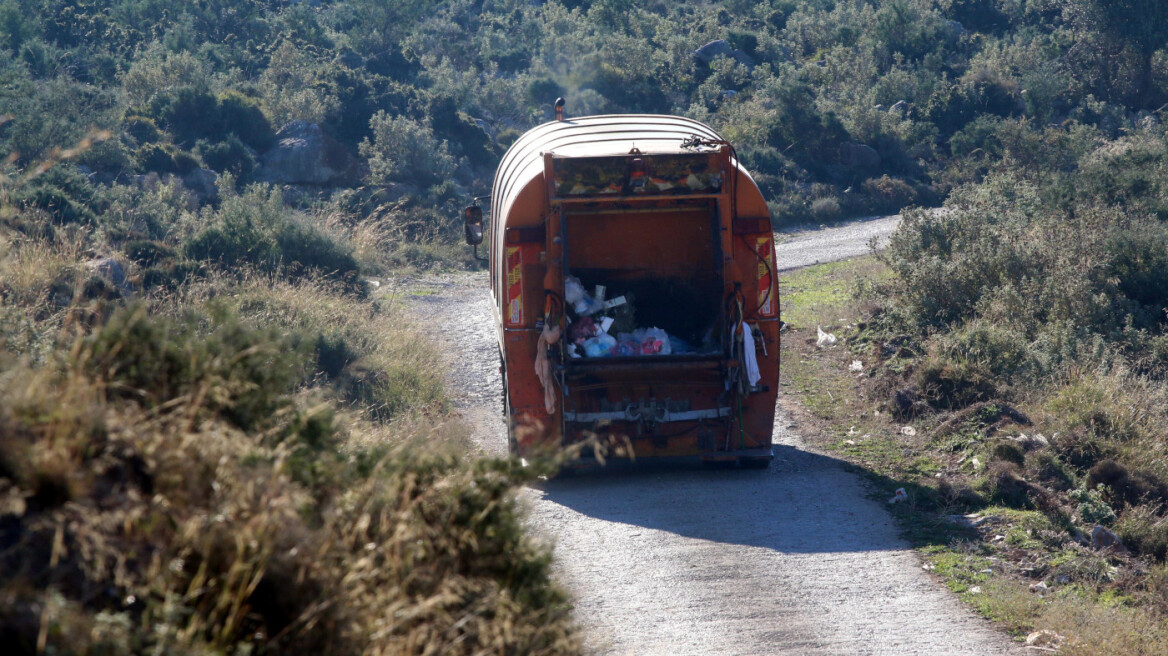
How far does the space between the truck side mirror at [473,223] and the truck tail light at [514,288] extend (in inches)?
79.9

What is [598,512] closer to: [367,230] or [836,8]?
[367,230]

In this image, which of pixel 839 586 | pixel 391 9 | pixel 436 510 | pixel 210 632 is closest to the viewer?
pixel 210 632

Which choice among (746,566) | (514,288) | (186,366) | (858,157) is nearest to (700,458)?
(746,566)

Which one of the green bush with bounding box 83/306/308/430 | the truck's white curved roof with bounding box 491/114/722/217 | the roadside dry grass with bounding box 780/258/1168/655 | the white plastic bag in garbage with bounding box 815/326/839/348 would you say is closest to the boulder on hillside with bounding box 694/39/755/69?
the white plastic bag in garbage with bounding box 815/326/839/348

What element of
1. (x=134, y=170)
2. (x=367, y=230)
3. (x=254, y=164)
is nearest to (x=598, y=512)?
(x=367, y=230)

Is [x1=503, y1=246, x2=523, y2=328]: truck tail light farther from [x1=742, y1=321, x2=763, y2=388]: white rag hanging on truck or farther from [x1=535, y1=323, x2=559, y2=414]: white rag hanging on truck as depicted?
[x1=742, y1=321, x2=763, y2=388]: white rag hanging on truck

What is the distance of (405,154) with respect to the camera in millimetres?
22516

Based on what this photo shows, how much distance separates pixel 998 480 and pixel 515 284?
3901 mm

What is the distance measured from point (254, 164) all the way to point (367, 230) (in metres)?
4.99

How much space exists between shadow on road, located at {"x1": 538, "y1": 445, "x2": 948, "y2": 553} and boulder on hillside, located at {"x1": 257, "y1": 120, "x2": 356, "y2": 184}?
15520 mm

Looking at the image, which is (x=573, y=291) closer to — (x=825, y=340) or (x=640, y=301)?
(x=640, y=301)

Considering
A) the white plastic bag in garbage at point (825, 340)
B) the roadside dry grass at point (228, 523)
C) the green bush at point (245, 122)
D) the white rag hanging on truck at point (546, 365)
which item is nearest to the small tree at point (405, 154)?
the green bush at point (245, 122)

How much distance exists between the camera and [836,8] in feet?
122

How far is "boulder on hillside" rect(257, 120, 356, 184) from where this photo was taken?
21.1 metres
